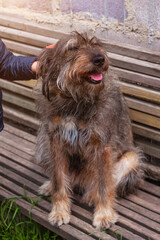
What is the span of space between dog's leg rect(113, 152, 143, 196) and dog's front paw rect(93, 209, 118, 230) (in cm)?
27

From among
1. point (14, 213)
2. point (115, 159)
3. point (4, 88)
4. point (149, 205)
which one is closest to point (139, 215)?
point (149, 205)

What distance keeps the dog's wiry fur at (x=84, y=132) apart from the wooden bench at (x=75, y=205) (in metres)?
0.08

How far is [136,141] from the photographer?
4.12 meters

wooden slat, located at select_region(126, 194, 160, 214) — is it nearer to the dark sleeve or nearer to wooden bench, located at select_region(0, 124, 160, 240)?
wooden bench, located at select_region(0, 124, 160, 240)

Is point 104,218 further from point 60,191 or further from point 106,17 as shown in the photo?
point 106,17

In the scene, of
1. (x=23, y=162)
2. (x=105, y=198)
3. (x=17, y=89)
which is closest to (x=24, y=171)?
(x=23, y=162)

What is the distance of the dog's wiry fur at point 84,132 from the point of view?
3.08 meters

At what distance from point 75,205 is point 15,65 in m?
1.26

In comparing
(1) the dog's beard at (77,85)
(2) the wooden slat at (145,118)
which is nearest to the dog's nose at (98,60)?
(1) the dog's beard at (77,85)

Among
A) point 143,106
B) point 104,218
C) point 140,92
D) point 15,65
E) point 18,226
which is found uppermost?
point 15,65

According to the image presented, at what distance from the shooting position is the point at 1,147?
4508 mm

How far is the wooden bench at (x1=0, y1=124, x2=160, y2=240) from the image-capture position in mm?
3383

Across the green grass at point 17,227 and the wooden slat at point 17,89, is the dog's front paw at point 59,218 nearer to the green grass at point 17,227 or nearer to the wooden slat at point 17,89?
the green grass at point 17,227

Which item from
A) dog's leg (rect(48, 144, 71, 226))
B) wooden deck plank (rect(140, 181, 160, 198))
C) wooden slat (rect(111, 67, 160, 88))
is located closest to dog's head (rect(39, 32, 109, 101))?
dog's leg (rect(48, 144, 71, 226))
